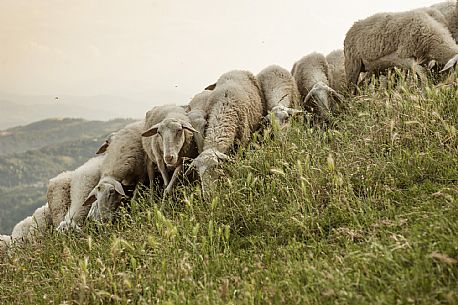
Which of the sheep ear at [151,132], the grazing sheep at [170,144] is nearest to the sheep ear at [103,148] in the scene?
the grazing sheep at [170,144]

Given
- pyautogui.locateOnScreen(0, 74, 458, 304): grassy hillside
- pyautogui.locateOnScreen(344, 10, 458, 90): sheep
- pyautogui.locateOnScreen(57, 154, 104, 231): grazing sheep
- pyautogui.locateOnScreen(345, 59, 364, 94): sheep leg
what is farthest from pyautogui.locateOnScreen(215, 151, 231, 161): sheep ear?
pyautogui.locateOnScreen(345, 59, 364, 94): sheep leg

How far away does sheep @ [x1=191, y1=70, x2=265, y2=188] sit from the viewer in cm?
847

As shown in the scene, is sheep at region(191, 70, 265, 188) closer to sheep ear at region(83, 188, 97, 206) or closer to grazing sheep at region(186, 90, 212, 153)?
grazing sheep at region(186, 90, 212, 153)

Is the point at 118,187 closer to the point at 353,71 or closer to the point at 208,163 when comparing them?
the point at 208,163

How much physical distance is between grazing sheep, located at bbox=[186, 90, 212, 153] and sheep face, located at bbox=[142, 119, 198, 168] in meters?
0.22

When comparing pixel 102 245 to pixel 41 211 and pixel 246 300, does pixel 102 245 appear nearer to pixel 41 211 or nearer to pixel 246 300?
pixel 246 300

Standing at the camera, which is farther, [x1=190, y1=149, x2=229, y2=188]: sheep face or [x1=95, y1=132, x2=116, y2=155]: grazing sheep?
[x1=95, y1=132, x2=116, y2=155]: grazing sheep

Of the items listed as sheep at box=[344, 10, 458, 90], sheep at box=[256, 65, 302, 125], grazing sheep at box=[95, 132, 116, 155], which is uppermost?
sheep at box=[344, 10, 458, 90]

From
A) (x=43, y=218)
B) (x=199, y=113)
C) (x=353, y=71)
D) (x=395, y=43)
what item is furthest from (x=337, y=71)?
(x=43, y=218)

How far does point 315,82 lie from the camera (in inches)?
459

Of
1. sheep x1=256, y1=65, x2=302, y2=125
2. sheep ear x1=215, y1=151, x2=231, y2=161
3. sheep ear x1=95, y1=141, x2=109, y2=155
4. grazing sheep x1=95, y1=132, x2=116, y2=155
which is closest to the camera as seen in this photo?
sheep ear x1=215, y1=151, x2=231, y2=161

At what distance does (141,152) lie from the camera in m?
10.6

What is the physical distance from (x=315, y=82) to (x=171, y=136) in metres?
4.09

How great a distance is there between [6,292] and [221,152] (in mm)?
4027
